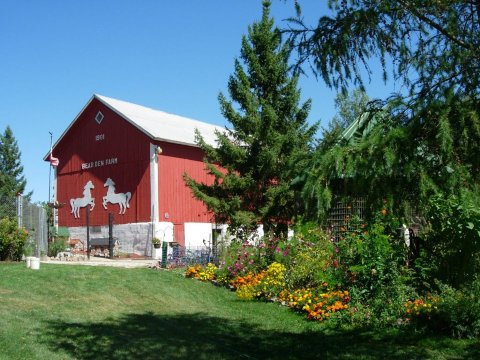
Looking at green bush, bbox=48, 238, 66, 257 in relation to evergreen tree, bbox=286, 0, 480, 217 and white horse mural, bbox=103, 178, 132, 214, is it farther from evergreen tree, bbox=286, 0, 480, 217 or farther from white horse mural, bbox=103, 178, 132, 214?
evergreen tree, bbox=286, 0, 480, 217

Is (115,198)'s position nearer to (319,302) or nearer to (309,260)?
(309,260)

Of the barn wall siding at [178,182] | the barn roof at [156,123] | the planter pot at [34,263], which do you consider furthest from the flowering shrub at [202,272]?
the barn roof at [156,123]

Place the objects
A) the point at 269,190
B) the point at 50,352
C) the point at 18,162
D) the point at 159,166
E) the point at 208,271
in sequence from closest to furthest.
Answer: the point at 50,352
the point at 208,271
the point at 269,190
the point at 159,166
the point at 18,162

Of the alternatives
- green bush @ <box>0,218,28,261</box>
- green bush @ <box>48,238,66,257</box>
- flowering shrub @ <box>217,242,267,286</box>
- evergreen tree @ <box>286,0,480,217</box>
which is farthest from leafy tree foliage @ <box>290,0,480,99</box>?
green bush @ <box>48,238,66,257</box>

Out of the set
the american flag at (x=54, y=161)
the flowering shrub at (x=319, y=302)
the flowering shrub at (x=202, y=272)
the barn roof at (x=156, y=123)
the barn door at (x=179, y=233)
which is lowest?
the flowering shrub at (x=319, y=302)

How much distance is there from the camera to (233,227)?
18.1 m

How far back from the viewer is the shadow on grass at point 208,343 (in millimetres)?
6824

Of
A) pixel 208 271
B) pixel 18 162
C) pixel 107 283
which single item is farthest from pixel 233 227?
pixel 18 162

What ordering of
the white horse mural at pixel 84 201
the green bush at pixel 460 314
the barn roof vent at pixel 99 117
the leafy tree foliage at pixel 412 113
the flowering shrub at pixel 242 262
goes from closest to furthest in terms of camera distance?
the leafy tree foliage at pixel 412 113
the green bush at pixel 460 314
the flowering shrub at pixel 242 262
the barn roof vent at pixel 99 117
the white horse mural at pixel 84 201

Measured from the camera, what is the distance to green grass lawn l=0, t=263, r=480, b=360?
688cm

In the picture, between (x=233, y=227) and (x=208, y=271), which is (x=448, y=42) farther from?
(x=233, y=227)

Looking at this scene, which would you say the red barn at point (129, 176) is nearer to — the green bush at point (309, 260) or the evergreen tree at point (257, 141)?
the evergreen tree at point (257, 141)

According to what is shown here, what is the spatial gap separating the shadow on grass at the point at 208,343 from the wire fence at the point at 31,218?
33.9ft

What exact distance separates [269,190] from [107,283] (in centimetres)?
735
